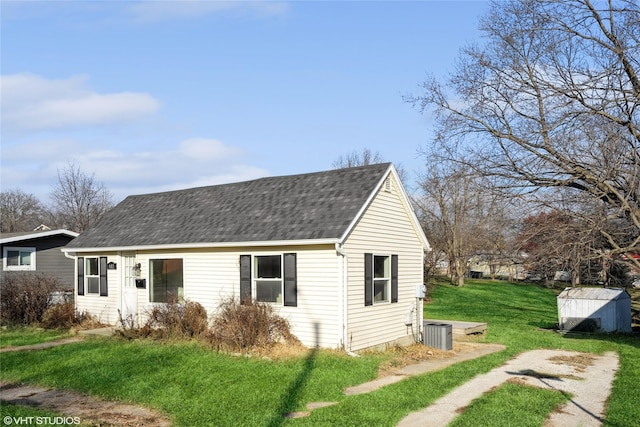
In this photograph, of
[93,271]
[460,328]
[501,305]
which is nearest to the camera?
[460,328]

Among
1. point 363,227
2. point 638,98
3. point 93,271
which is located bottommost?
point 93,271

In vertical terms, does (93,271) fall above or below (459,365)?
above

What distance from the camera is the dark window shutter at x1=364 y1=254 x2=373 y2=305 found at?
1420 cm

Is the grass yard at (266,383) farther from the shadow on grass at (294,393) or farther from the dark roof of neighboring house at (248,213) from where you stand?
the dark roof of neighboring house at (248,213)

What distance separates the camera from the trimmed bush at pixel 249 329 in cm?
1327

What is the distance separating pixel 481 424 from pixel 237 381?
455cm

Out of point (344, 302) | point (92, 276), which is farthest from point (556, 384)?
point (92, 276)

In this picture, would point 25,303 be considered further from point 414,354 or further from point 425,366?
point 425,366

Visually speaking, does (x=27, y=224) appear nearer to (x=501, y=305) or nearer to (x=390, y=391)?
(x=501, y=305)

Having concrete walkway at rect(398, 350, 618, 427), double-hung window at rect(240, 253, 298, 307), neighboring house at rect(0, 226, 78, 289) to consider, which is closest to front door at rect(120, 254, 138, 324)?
double-hung window at rect(240, 253, 298, 307)

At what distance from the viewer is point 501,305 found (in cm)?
3253

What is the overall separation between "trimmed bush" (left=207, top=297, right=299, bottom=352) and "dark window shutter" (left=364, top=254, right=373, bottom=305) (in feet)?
6.75

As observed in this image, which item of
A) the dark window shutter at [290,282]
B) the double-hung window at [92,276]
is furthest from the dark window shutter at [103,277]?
the dark window shutter at [290,282]

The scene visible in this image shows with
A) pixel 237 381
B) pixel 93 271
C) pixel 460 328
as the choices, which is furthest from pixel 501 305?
pixel 237 381
